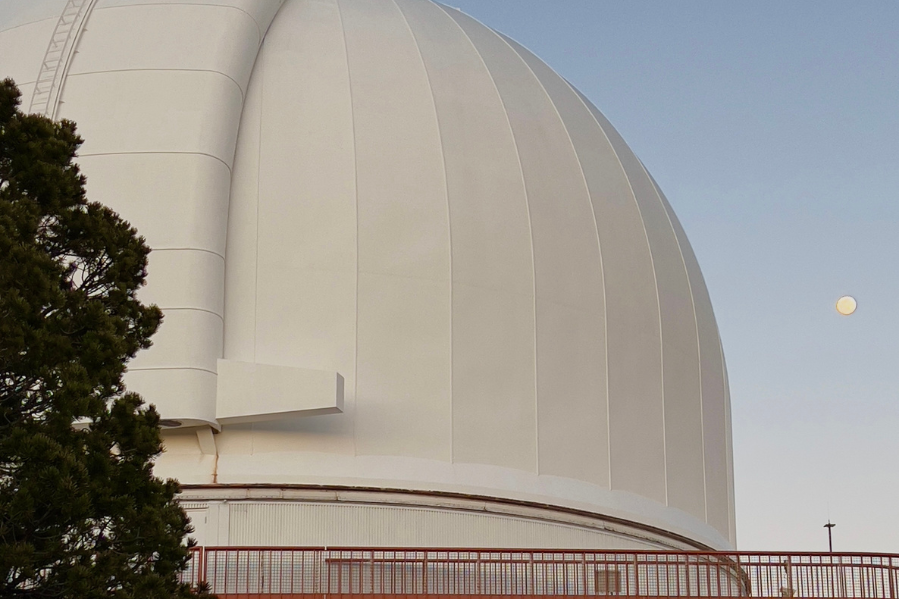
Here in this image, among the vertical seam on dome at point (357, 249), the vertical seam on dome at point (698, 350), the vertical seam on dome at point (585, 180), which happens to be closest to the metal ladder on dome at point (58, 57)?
the vertical seam on dome at point (357, 249)

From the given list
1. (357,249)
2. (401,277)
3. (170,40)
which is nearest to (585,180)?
(401,277)

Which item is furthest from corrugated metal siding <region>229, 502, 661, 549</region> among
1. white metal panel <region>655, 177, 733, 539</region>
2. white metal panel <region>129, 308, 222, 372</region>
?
white metal panel <region>655, 177, 733, 539</region>

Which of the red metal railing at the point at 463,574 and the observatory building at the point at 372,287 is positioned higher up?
the observatory building at the point at 372,287

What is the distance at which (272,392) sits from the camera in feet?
54.2

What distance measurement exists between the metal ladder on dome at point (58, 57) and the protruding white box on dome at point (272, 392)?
12.9 feet

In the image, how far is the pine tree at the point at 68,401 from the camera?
10.5 m

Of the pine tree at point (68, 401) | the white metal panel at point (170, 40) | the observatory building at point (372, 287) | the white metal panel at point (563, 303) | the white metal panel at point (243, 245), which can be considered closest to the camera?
the pine tree at point (68, 401)

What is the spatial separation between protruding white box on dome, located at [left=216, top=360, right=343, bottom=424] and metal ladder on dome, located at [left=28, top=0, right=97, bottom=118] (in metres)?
3.94

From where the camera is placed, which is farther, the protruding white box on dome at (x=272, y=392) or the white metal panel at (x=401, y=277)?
the white metal panel at (x=401, y=277)

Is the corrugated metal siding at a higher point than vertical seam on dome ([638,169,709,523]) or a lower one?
lower

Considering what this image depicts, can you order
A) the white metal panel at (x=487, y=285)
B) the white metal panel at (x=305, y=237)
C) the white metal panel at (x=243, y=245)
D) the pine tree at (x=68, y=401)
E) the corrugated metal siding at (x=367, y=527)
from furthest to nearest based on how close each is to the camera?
the white metal panel at (x=487, y=285)
the white metal panel at (x=243, y=245)
the white metal panel at (x=305, y=237)
the corrugated metal siding at (x=367, y=527)
the pine tree at (x=68, y=401)

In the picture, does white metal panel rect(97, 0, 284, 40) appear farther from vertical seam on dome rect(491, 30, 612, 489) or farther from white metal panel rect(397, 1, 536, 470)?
vertical seam on dome rect(491, 30, 612, 489)

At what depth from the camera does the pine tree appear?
10539 millimetres

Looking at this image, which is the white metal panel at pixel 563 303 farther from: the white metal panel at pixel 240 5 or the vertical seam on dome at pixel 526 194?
the white metal panel at pixel 240 5
